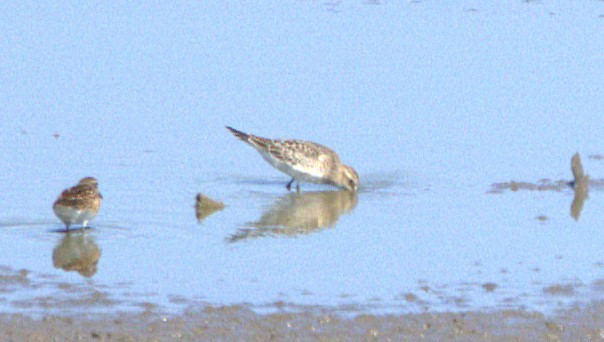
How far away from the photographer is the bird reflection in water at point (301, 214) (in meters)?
13.4

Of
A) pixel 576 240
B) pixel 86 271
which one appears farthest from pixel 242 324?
pixel 576 240

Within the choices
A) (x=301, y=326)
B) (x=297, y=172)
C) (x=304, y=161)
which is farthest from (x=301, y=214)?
(x=301, y=326)

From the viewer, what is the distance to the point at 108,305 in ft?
32.9

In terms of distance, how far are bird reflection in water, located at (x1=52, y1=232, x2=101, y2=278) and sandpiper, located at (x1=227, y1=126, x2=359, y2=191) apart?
387cm

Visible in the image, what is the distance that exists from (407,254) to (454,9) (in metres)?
15.5

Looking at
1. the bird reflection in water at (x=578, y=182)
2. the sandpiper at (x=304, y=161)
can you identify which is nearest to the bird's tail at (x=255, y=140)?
the sandpiper at (x=304, y=161)

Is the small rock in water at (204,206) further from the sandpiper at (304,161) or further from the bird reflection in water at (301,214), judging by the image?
the sandpiper at (304,161)

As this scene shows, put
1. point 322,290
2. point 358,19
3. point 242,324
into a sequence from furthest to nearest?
1. point 358,19
2. point 322,290
3. point 242,324

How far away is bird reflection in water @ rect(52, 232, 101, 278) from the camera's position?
37.5ft

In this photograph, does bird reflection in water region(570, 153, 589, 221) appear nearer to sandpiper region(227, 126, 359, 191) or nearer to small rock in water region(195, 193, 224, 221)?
sandpiper region(227, 126, 359, 191)

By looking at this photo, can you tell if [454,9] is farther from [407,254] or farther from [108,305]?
→ [108,305]

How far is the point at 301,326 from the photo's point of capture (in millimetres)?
9562

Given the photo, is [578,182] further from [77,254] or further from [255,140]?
[77,254]

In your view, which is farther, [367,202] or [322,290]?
[367,202]
